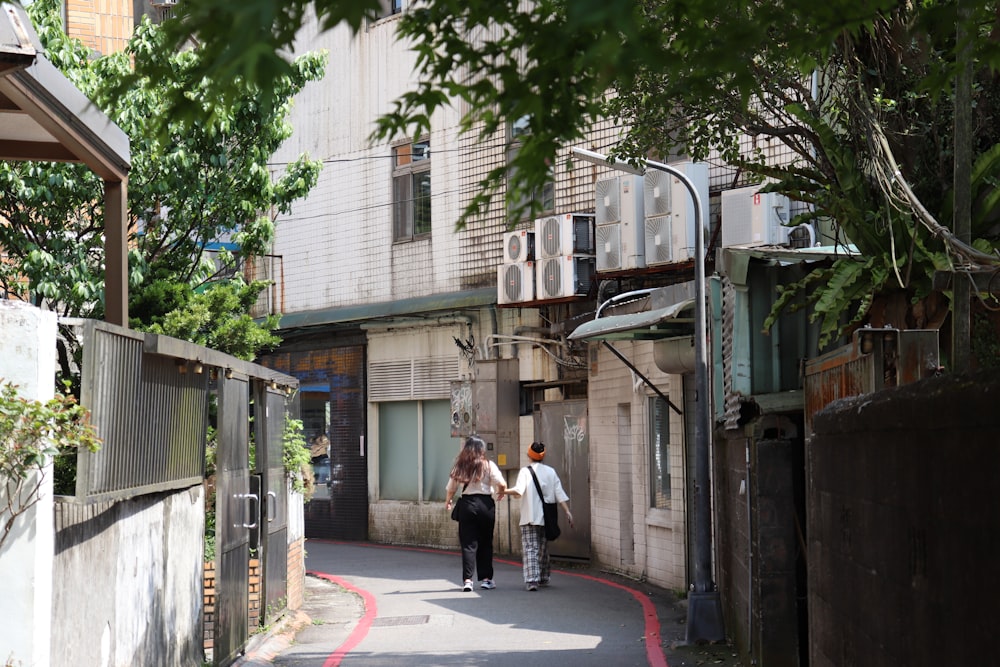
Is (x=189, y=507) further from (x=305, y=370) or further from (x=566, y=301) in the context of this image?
(x=305, y=370)

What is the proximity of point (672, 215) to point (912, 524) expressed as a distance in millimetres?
14647

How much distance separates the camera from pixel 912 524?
15.4 feet

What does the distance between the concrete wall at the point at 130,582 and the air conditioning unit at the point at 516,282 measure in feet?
37.3

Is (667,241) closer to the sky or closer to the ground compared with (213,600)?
closer to the sky

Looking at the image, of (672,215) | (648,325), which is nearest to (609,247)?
(672,215)

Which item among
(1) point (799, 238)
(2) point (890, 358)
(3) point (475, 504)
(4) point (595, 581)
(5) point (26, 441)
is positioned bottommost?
(4) point (595, 581)

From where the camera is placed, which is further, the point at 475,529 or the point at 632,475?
the point at 632,475

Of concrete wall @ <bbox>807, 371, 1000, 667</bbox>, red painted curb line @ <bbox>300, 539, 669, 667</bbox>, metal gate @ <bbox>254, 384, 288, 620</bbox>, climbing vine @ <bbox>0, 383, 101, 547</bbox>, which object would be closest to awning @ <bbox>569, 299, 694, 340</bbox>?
red painted curb line @ <bbox>300, 539, 669, 667</bbox>

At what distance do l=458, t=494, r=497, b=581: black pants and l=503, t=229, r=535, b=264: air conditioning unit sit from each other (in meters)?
6.25

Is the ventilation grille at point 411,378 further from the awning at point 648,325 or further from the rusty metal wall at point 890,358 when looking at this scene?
the rusty metal wall at point 890,358

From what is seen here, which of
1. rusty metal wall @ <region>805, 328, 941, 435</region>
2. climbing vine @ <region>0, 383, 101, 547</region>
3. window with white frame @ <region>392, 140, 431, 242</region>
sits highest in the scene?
window with white frame @ <region>392, 140, 431, 242</region>

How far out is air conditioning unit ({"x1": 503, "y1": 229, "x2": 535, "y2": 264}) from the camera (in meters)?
21.8

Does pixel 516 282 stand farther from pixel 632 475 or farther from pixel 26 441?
pixel 26 441

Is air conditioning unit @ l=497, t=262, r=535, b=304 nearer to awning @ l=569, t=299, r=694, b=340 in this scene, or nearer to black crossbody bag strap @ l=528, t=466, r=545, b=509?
black crossbody bag strap @ l=528, t=466, r=545, b=509
